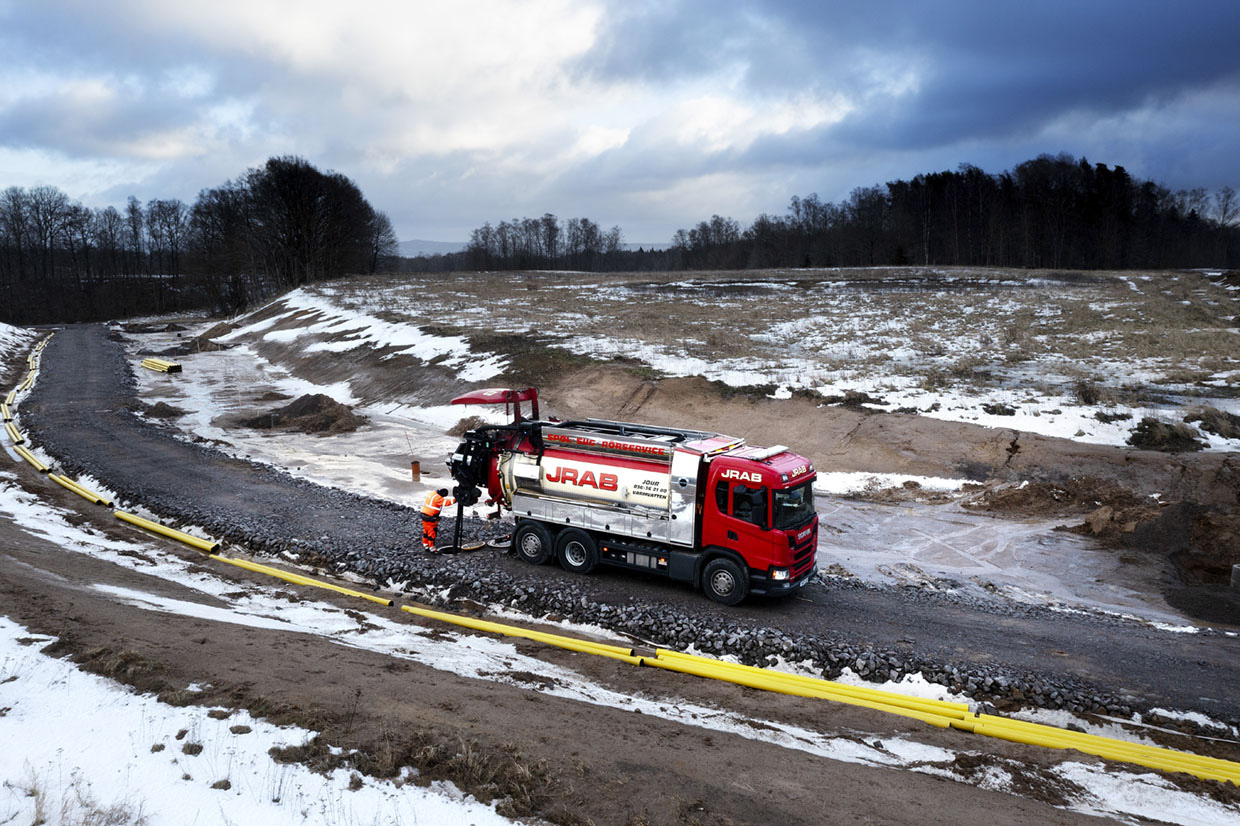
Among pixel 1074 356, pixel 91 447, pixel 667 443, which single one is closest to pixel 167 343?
pixel 91 447

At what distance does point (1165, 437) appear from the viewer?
21.7m

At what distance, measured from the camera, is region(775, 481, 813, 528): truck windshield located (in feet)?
42.0

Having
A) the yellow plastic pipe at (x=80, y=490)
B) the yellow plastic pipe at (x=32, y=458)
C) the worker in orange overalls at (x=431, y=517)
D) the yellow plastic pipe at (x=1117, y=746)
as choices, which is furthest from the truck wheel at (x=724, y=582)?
the yellow plastic pipe at (x=32, y=458)

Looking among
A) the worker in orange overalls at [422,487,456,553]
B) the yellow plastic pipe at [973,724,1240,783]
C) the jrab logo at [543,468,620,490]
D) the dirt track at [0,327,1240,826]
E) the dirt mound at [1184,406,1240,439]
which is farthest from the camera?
the dirt mound at [1184,406,1240,439]

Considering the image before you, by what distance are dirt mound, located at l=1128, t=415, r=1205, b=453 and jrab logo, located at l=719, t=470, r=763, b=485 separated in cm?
1586

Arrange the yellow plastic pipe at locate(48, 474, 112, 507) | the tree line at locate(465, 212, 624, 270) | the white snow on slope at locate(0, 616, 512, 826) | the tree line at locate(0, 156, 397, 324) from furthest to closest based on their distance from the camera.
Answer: the tree line at locate(465, 212, 624, 270) → the tree line at locate(0, 156, 397, 324) → the yellow plastic pipe at locate(48, 474, 112, 507) → the white snow on slope at locate(0, 616, 512, 826)

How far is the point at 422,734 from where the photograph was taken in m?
7.75

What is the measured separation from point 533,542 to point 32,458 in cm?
1968

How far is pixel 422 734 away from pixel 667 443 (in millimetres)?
7346

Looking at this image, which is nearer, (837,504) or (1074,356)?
(837,504)

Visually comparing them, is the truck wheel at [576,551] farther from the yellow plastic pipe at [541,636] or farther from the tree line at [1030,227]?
the tree line at [1030,227]

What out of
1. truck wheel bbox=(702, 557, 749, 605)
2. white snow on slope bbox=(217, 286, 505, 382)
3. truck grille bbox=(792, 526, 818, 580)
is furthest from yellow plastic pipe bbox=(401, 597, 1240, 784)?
white snow on slope bbox=(217, 286, 505, 382)

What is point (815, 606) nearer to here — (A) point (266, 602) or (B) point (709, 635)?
(B) point (709, 635)

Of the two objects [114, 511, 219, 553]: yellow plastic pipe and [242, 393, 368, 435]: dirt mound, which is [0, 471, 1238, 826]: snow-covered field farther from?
[242, 393, 368, 435]: dirt mound
